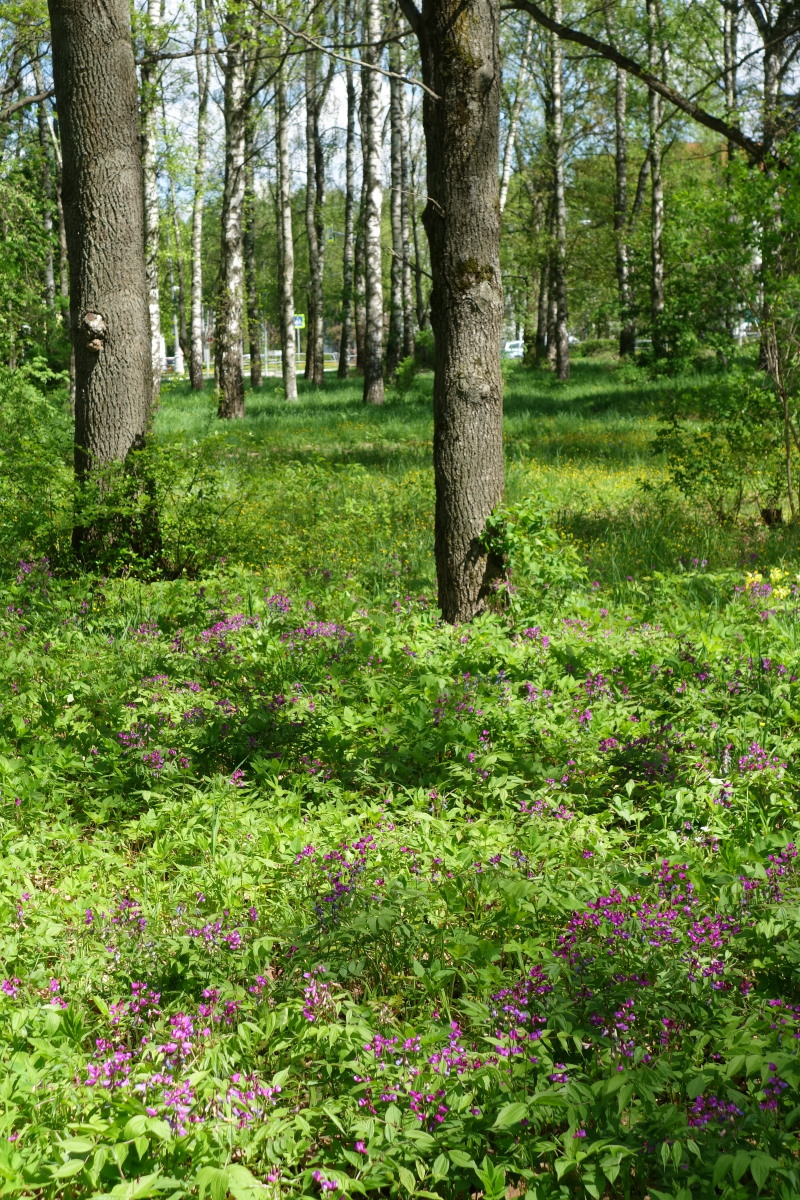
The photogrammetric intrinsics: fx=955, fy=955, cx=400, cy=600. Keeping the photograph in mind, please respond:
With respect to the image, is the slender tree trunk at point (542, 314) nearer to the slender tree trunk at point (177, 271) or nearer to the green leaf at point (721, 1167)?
the slender tree trunk at point (177, 271)

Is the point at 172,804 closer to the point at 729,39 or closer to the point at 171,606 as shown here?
the point at 171,606

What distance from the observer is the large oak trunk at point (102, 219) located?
759 centimetres

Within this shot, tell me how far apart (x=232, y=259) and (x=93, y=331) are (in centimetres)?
1169

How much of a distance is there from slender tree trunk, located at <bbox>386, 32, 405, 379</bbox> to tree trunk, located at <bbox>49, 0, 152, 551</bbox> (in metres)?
12.2

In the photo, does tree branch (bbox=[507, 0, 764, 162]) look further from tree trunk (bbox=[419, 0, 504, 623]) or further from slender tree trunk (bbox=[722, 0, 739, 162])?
slender tree trunk (bbox=[722, 0, 739, 162])

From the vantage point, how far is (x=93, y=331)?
7.70m

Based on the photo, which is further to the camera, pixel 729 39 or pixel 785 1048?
pixel 729 39

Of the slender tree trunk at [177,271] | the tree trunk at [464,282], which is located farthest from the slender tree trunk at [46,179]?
the tree trunk at [464,282]

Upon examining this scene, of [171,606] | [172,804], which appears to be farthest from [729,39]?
[172,804]

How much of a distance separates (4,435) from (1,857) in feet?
24.7

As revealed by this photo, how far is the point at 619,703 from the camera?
453 cm

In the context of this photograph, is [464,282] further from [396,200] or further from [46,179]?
[46,179]

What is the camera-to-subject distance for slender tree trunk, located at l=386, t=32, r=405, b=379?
68.2ft

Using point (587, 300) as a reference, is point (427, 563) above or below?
below
